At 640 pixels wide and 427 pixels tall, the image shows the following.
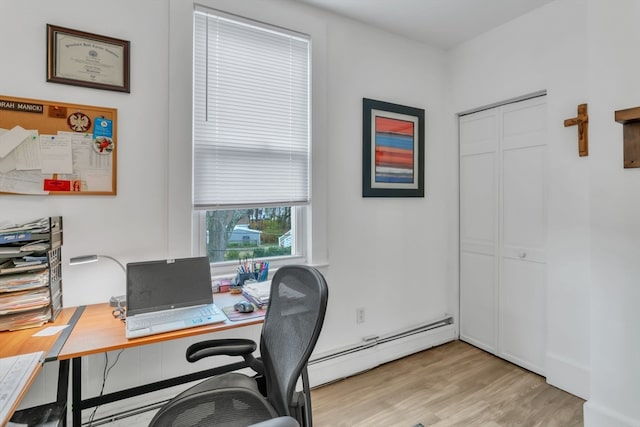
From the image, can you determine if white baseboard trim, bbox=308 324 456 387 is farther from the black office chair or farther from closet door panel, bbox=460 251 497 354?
the black office chair

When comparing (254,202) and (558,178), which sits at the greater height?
(558,178)

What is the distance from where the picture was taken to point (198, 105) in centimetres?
200

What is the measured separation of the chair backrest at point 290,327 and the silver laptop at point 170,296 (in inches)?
12.2

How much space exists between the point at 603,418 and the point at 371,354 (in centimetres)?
141

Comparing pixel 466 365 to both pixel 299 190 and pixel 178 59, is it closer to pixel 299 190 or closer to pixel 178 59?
pixel 299 190

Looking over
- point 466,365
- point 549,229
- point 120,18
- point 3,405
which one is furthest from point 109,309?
point 549,229

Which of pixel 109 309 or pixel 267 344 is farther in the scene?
pixel 109 309

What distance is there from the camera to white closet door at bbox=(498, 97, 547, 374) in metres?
2.49

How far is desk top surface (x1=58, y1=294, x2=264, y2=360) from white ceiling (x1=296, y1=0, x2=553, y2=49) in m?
2.20

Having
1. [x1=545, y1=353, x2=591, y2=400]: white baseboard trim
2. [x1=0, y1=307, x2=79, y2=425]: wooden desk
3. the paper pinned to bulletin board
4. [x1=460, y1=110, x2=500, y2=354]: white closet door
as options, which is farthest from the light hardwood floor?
the paper pinned to bulletin board

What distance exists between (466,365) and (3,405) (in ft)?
9.16

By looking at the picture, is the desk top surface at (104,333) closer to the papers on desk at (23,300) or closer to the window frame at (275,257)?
the papers on desk at (23,300)

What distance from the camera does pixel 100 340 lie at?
133cm

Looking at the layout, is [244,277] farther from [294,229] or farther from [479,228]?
[479,228]
